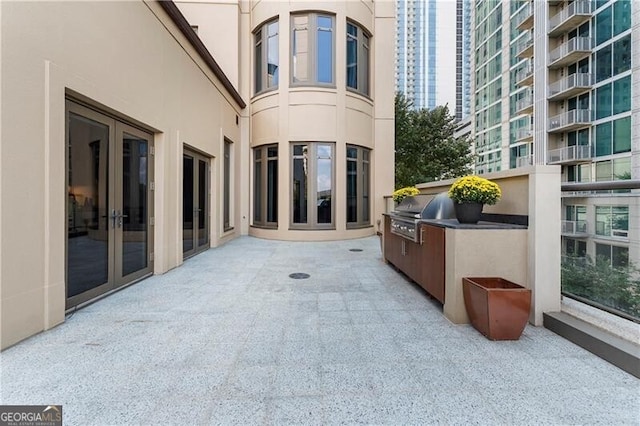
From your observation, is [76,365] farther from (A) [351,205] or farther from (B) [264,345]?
(A) [351,205]

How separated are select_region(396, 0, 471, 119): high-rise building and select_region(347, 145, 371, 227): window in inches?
2519

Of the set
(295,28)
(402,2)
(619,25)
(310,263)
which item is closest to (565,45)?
(619,25)

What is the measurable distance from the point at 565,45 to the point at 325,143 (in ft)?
79.7

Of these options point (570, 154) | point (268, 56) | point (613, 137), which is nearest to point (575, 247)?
point (268, 56)

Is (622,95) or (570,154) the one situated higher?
(622,95)

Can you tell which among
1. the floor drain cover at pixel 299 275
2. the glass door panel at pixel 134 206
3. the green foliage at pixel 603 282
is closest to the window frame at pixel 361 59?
the floor drain cover at pixel 299 275

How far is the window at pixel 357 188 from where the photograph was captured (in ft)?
32.3

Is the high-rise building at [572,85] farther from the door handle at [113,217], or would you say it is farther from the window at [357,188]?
the door handle at [113,217]

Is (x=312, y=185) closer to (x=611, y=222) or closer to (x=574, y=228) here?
(x=574, y=228)

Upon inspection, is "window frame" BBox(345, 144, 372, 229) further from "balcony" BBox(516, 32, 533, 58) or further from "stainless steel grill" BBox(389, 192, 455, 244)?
"balcony" BBox(516, 32, 533, 58)

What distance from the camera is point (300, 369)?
229 centimetres

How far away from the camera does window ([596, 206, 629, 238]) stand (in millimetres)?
2756

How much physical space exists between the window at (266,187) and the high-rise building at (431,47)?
213 ft

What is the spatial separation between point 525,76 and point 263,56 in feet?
91.8
